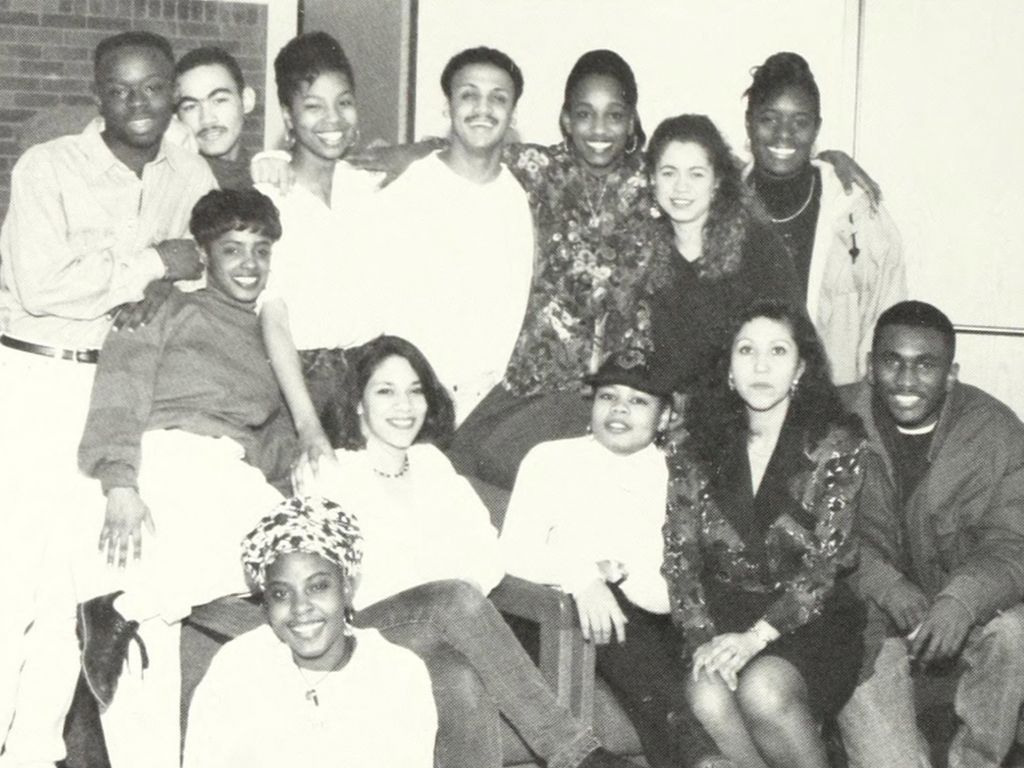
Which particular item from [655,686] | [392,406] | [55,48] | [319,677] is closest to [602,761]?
[655,686]

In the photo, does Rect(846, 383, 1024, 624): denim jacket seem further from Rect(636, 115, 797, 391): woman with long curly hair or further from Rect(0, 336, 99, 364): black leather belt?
Rect(0, 336, 99, 364): black leather belt

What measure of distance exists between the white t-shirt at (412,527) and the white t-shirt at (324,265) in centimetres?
39

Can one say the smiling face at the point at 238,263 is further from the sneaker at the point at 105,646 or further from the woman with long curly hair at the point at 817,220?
the woman with long curly hair at the point at 817,220

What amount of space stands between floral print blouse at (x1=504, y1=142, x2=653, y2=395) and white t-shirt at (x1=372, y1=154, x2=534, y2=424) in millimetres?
51

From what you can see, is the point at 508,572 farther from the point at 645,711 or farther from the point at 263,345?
the point at 263,345

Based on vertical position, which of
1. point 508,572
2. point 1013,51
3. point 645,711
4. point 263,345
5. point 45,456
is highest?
point 1013,51

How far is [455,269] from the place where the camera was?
4.52 meters

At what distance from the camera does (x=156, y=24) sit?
7.17m

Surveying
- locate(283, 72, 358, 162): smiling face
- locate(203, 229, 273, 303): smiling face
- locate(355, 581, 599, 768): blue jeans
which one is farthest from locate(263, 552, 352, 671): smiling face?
locate(283, 72, 358, 162): smiling face

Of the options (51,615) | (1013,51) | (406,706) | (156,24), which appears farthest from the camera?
(156,24)

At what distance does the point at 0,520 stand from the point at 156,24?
3674mm

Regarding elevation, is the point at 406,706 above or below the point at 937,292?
below

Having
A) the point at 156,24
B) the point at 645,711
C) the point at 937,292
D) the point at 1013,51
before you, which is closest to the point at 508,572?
the point at 645,711

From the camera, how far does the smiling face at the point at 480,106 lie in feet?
14.8
